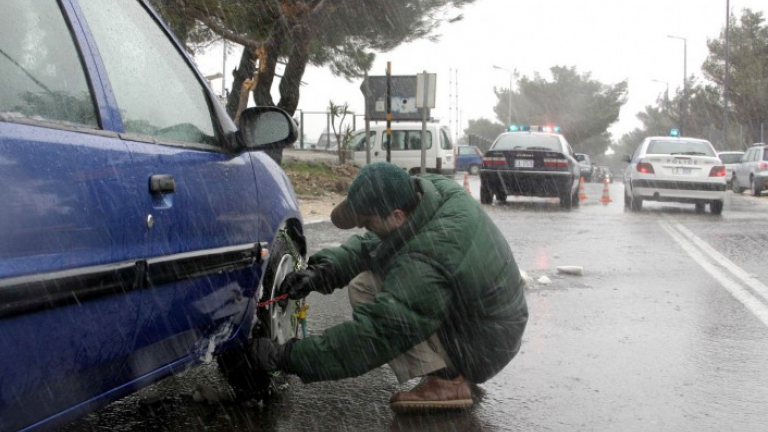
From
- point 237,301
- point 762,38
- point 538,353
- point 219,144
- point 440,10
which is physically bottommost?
point 538,353

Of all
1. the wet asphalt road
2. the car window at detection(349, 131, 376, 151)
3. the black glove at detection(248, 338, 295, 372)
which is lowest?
the wet asphalt road

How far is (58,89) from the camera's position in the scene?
7.73 ft

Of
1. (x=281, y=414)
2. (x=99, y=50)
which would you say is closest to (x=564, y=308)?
(x=281, y=414)

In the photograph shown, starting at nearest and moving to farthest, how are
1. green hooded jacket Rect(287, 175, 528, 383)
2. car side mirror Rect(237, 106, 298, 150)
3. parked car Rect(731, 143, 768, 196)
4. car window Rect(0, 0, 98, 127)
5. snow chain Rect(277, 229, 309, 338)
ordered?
car window Rect(0, 0, 98, 127) → green hooded jacket Rect(287, 175, 528, 383) → car side mirror Rect(237, 106, 298, 150) → snow chain Rect(277, 229, 309, 338) → parked car Rect(731, 143, 768, 196)

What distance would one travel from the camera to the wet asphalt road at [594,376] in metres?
3.51

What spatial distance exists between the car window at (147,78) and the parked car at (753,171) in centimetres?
2429

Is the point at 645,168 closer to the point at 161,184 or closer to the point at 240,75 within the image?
the point at 240,75

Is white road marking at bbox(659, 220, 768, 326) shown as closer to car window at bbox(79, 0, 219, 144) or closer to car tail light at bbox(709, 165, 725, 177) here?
car tail light at bbox(709, 165, 725, 177)

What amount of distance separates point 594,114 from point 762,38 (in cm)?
2827

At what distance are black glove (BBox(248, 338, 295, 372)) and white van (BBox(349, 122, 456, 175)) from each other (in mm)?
21526

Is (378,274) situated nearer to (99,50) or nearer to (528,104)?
(99,50)

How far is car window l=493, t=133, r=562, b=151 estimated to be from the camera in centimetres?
1717

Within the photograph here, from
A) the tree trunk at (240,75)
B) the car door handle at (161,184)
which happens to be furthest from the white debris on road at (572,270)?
the tree trunk at (240,75)

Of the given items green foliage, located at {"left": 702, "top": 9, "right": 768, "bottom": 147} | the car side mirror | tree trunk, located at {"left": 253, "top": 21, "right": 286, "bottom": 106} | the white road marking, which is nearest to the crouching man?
the car side mirror
